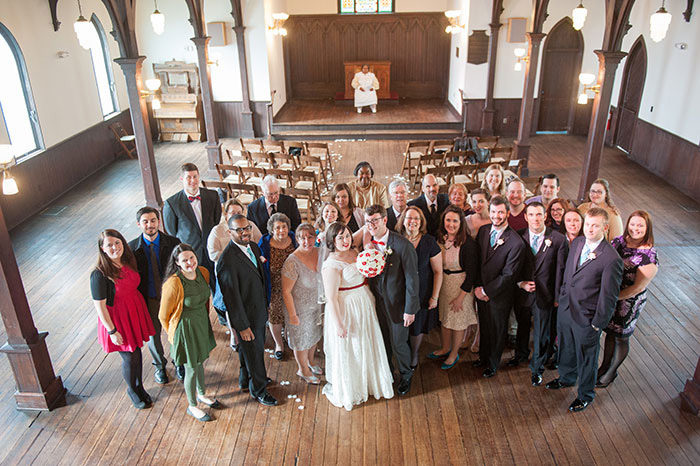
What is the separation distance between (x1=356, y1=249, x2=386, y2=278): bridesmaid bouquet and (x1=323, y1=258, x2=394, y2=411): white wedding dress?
11 cm

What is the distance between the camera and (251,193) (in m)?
8.20

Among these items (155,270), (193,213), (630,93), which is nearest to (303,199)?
(193,213)

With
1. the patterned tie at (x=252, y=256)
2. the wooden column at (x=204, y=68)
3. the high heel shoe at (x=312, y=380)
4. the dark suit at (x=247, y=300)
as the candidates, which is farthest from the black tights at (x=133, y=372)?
the wooden column at (x=204, y=68)

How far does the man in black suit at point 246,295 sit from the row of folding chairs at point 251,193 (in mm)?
3607

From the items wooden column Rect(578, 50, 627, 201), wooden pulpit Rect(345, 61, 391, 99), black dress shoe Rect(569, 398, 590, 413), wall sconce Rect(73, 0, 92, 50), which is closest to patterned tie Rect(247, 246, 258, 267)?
black dress shoe Rect(569, 398, 590, 413)

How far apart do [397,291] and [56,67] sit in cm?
897

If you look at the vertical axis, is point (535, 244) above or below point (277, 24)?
below

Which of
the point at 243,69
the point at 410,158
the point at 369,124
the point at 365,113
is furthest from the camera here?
the point at 365,113

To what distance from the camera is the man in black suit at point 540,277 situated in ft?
14.0

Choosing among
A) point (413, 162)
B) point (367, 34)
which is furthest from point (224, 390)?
point (367, 34)

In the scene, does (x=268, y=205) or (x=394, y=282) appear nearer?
(x=394, y=282)

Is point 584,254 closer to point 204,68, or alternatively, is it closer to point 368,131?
point 204,68

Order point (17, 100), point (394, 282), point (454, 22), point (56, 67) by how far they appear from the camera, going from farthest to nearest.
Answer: point (454, 22)
point (56, 67)
point (17, 100)
point (394, 282)

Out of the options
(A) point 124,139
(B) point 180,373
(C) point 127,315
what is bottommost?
(B) point 180,373
